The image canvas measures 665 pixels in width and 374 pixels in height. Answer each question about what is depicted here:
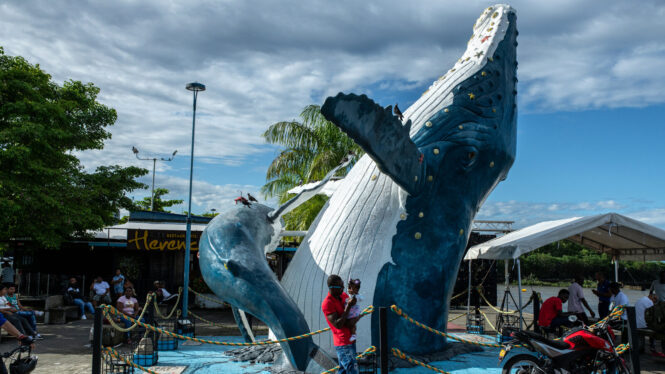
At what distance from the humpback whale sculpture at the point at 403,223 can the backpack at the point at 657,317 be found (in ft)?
14.3

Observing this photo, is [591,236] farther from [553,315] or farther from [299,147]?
[299,147]

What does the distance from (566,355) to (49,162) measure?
1589 centimetres

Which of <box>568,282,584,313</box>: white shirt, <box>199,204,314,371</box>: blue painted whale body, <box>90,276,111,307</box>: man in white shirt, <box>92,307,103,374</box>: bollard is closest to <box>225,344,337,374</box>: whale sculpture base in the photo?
<box>199,204,314,371</box>: blue painted whale body

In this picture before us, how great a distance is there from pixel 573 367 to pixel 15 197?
607 inches

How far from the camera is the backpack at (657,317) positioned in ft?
31.8

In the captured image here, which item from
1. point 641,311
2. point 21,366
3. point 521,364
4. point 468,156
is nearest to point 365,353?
point 521,364

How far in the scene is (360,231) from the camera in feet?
24.2

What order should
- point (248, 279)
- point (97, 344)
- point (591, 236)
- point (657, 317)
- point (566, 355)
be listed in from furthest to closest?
point (591, 236), point (657, 317), point (566, 355), point (248, 279), point (97, 344)

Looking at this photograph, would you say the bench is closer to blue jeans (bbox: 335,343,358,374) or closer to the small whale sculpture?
the small whale sculpture

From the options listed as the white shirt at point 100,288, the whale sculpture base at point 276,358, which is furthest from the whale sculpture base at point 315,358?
the white shirt at point 100,288

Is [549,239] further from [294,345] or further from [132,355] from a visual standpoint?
[132,355]

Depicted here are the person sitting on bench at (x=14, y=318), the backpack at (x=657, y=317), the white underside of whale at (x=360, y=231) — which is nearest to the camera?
the white underside of whale at (x=360, y=231)

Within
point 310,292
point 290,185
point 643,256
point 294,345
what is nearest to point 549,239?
point 643,256

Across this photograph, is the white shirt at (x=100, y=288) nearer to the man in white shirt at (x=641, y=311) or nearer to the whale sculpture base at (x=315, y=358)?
the whale sculpture base at (x=315, y=358)
